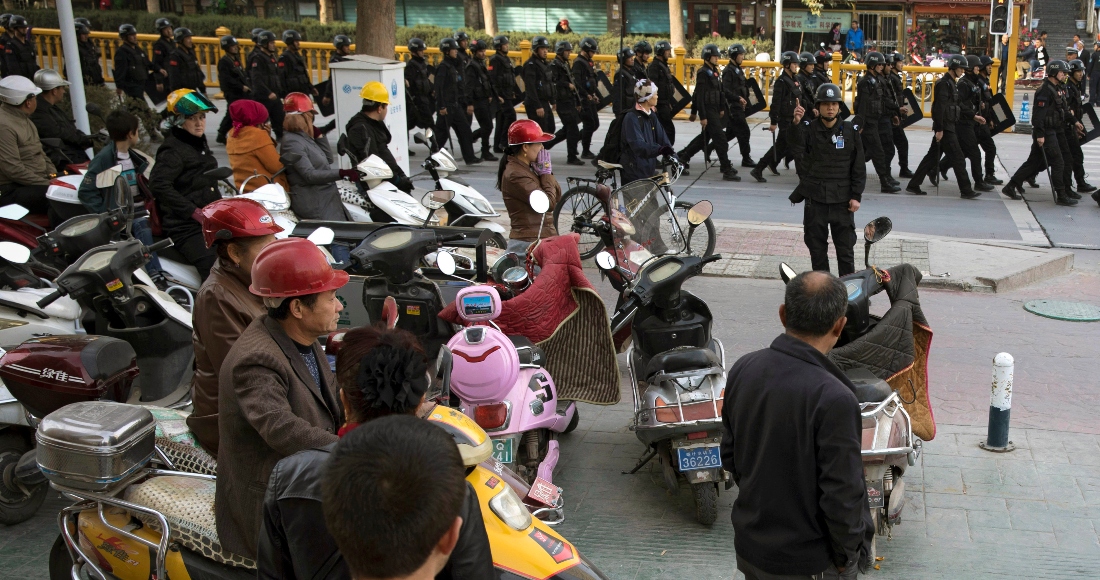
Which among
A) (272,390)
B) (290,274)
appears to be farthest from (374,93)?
(272,390)

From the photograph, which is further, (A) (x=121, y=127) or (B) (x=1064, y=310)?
(B) (x=1064, y=310)

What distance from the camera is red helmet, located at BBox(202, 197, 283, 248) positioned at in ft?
13.8

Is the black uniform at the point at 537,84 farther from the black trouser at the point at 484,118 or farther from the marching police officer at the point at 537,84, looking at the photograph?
the black trouser at the point at 484,118

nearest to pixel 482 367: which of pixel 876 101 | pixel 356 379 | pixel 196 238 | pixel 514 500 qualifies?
pixel 514 500

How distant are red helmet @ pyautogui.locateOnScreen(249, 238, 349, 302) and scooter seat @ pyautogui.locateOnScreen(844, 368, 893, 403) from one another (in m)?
2.65

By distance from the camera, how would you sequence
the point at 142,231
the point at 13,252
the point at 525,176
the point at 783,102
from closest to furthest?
the point at 13,252
the point at 142,231
the point at 525,176
the point at 783,102

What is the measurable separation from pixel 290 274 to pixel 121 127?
5305mm

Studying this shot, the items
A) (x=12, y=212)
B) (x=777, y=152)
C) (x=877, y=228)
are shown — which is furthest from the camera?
(x=777, y=152)

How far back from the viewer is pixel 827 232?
357 inches

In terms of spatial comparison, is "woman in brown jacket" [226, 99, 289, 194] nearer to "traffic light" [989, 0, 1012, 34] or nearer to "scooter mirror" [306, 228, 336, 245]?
"scooter mirror" [306, 228, 336, 245]

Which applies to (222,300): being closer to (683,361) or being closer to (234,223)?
(234,223)

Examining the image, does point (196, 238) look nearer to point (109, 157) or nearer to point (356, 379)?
point (109, 157)

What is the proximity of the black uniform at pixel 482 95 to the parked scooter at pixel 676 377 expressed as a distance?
1146 centimetres

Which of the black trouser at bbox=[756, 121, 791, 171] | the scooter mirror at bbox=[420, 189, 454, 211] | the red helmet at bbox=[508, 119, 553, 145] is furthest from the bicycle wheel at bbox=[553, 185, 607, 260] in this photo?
the black trouser at bbox=[756, 121, 791, 171]
